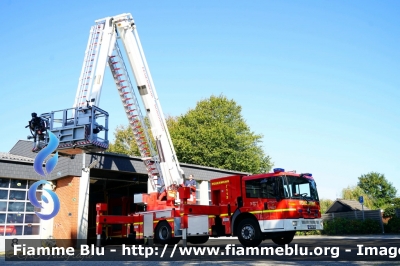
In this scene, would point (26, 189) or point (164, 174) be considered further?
point (26, 189)

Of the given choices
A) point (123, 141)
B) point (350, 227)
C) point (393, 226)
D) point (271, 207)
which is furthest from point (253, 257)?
point (123, 141)

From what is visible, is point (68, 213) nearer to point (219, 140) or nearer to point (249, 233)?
point (249, 233)

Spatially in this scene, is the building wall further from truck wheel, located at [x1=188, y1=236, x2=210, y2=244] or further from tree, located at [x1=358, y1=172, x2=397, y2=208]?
tree, located at [x1=358, y1=172, x2=397, y2=208]

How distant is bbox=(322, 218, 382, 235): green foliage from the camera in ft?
92.5

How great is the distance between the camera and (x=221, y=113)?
162 feet

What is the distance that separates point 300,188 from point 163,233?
21.9 ft

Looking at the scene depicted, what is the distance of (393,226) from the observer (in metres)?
27.7

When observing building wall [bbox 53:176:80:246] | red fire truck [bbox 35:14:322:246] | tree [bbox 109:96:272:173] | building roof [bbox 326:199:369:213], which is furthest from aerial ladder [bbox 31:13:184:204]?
building roof [bbox 326:199:369:213]

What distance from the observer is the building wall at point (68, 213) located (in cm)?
1989

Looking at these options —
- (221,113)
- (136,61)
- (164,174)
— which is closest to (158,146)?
(164,174)

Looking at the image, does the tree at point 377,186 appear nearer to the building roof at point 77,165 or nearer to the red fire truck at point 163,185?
the building roof at point 77,165

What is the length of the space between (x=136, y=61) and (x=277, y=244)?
10680 mm

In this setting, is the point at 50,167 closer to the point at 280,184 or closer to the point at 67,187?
the point at 67,187

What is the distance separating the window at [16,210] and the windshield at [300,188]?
1384cm
